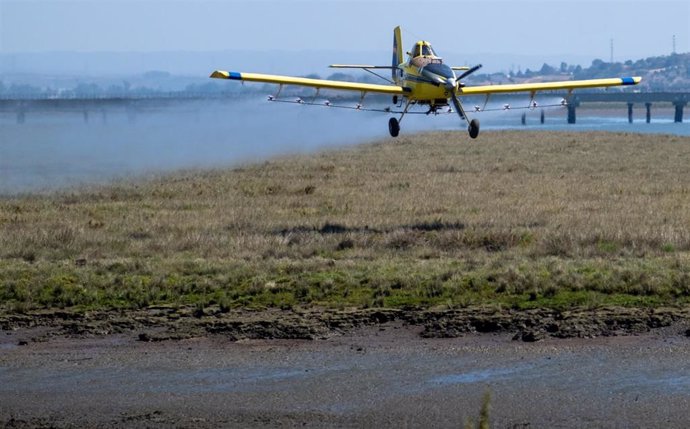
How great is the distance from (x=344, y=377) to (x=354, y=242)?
10.3 metres

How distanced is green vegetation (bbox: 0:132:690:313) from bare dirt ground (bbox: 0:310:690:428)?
167cm

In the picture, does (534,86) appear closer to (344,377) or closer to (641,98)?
(344,377)

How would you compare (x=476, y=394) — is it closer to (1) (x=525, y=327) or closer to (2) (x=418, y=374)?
(2) (x=418, y=374)

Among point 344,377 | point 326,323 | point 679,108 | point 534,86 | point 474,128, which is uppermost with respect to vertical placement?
point 534,86

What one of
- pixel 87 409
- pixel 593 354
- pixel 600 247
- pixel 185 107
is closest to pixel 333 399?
pixel 87 409

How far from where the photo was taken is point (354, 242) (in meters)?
27.2

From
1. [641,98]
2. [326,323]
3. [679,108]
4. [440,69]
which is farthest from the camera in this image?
[679,108]

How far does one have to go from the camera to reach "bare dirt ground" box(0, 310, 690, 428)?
15.2 metres

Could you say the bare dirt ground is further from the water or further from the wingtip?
the water

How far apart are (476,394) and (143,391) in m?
4.54

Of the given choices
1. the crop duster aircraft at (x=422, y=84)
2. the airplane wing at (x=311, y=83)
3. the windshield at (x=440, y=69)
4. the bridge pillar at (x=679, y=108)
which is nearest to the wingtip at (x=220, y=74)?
the crop duster aircraft at (x=422, y=84)

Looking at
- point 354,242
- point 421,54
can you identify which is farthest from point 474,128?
point 354,242

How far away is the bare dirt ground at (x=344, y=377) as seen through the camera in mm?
15188

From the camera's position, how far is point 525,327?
19406mm
